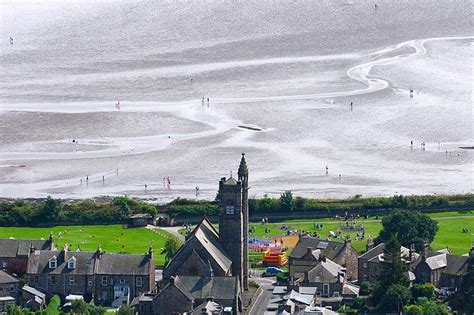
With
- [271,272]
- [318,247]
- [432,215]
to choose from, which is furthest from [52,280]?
[432,215]

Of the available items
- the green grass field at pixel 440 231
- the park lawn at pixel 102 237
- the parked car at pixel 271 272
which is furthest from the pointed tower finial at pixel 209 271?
the green grass field at pixel 440 231

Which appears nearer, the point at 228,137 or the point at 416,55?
the point at 228,137

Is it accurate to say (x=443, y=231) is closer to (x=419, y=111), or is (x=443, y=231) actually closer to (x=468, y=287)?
(x=468, y=287)

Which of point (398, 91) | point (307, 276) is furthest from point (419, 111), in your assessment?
point (307, 276)

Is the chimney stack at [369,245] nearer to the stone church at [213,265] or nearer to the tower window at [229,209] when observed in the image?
the stone church at [213,265]

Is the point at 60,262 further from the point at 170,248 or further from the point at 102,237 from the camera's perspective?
the point at 102,237
